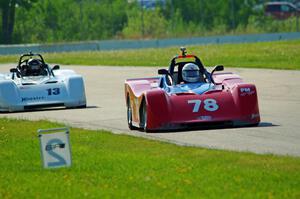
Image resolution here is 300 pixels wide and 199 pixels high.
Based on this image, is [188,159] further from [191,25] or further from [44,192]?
[191,25]

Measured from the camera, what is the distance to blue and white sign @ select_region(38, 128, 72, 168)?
11609mm

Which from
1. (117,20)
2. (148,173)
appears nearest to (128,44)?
(117,20)

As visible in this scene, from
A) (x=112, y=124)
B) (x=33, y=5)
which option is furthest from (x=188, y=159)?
(x=33, y=5)

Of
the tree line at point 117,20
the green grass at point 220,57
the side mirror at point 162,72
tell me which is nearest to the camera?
the side mirror at point 162,72

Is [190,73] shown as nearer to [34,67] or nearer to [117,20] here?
[34,67]

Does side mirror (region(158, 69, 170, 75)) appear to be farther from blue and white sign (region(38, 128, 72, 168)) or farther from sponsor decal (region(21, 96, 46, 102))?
blue and white sign (region(38, 128, 72, 168))

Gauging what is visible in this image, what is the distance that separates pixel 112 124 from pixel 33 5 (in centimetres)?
5519

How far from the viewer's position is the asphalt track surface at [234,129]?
589 inches

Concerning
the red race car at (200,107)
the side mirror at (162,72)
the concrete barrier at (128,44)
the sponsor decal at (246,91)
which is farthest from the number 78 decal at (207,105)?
the concrete barrier at (128,44)

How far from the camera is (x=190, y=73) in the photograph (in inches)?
721

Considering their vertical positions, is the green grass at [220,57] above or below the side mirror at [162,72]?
below

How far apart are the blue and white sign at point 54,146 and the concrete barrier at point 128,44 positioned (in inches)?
1751

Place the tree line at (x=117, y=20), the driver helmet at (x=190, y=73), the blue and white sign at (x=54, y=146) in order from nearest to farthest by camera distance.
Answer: the blue and white sign at (x=54, y=146) < the driver helmet at (x=190, y=73) < the tree line at (x=117, y=20)

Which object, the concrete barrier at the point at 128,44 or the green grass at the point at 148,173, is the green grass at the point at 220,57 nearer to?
the concrete barrier at the point at 128,44
